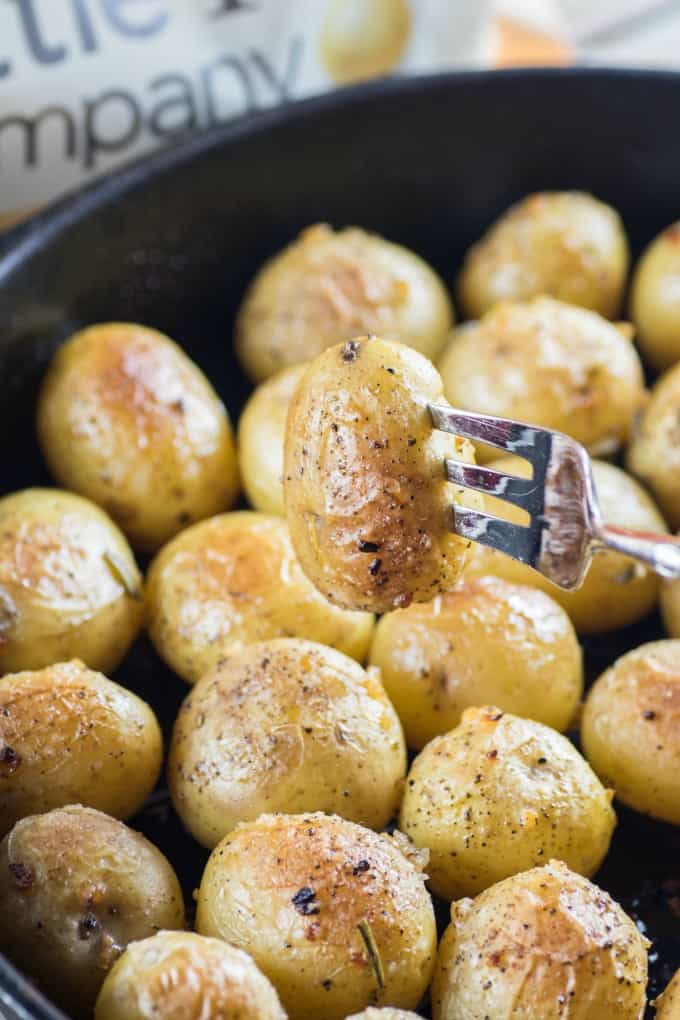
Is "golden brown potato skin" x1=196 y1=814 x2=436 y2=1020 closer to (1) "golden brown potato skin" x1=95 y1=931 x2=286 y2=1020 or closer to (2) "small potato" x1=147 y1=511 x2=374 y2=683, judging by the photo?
(1) "golden brown potato skin" x1=95 y1=931 x2=286 y2=1020

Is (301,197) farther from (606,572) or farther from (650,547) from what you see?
(650,547)

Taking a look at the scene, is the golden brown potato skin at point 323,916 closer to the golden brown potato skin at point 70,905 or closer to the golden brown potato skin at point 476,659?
the golden brown potato skin at point 70,905

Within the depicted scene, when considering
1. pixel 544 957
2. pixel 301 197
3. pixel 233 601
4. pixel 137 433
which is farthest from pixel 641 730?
pixel 301 197

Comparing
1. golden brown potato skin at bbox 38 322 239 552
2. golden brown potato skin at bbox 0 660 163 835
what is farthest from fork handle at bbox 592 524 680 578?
golden brown potato skin at bbox 38 322 239 552

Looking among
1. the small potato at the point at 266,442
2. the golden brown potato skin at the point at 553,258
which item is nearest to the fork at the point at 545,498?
the small potato at the point at 266,442

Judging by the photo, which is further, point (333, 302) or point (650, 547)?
point (333, 302)

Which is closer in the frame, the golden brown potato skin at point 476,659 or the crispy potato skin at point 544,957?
the crispy potato skin at point 544,957
